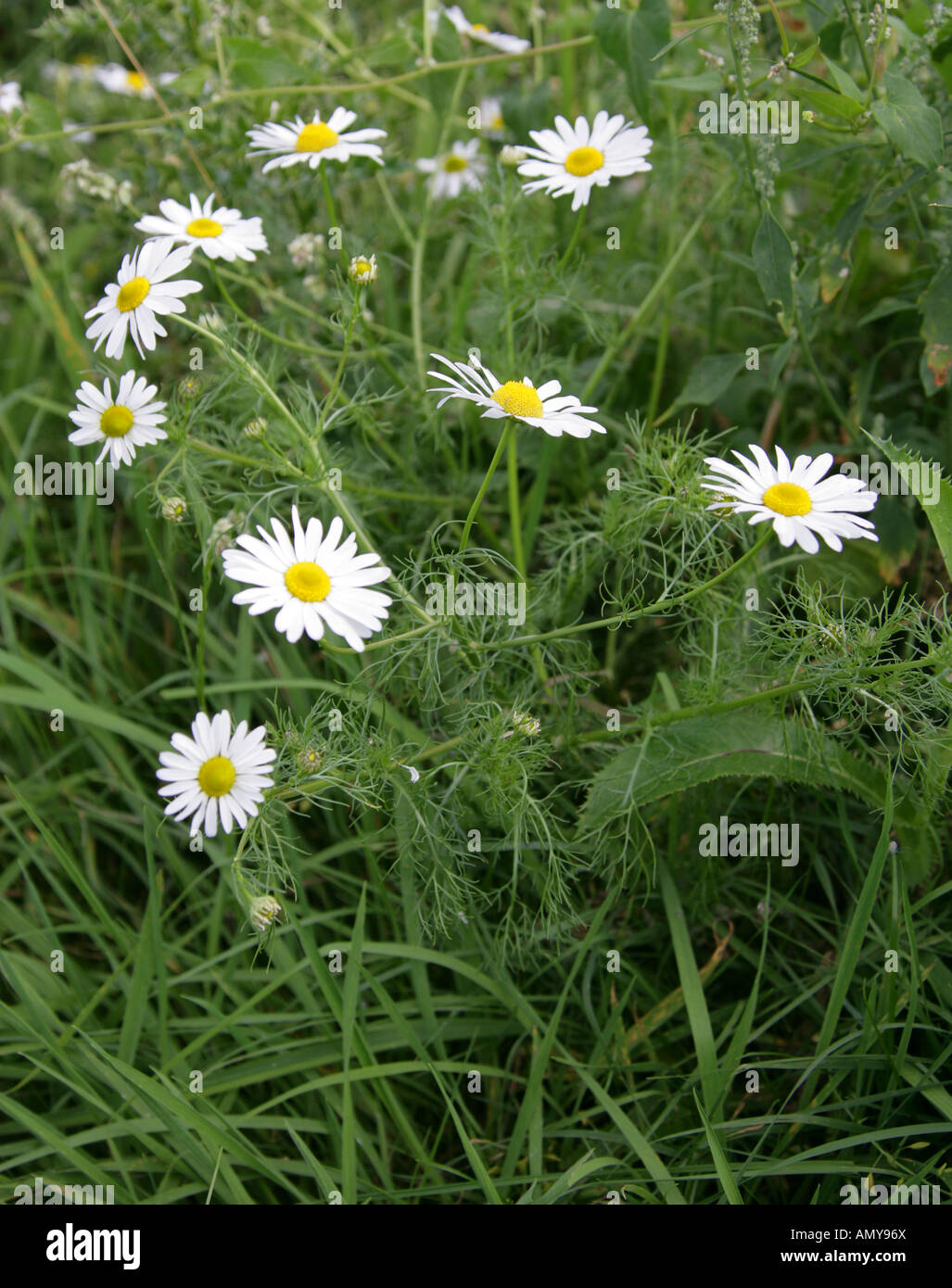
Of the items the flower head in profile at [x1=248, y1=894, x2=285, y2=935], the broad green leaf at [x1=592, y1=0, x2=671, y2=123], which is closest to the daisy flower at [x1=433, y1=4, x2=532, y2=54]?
the broad green leaf at [x1=592, y1=0, x2=671, y2=123]

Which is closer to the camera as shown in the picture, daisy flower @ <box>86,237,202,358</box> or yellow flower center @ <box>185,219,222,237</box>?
daisy flower @ <box>86,237,202,358</box>

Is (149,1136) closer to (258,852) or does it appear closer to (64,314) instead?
(258,852)

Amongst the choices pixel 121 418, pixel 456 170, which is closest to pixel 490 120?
pixel 456 170

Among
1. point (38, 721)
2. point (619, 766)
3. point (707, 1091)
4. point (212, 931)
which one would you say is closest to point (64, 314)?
point (38, 721)

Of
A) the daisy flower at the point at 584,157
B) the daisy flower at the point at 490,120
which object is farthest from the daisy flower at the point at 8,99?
the daisy flower at the point at 584,157

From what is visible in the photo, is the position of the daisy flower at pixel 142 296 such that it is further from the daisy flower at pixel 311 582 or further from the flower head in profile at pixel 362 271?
the daisy flower at pixel 311 582

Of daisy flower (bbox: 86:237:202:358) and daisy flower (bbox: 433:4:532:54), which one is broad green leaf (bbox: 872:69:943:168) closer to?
daisy flower (bbox: 433:4:532:54)

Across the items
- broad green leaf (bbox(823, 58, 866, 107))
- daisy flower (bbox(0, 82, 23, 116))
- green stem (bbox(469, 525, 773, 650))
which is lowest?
green stem (bbox(469, 525, 773, 650))
